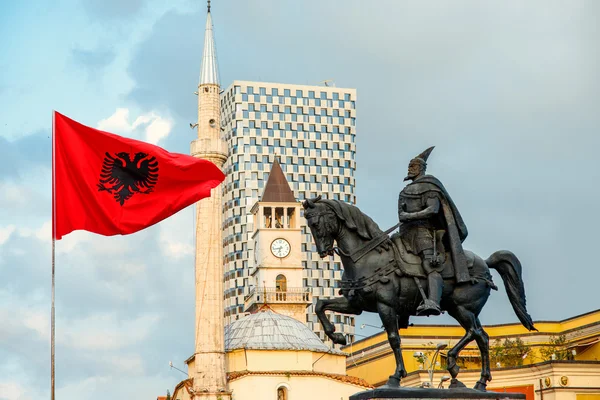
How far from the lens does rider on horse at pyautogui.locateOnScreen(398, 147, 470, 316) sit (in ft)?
52.3

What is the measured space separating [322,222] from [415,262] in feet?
4.92

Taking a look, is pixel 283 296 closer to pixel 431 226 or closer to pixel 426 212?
pixel 431 226

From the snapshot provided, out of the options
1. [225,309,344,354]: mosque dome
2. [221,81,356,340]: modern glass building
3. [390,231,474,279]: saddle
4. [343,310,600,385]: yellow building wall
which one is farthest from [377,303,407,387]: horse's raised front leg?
[221,81,356,340]: modern glass building

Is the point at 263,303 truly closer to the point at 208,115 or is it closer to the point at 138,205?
the point at 208,115

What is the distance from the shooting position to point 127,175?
1848 cm

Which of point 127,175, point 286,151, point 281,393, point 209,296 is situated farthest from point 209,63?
point 286,151

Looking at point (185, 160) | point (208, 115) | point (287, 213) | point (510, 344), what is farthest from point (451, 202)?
point (287, 213)

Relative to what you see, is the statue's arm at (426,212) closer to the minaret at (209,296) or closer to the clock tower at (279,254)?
the minaret at (209,296)

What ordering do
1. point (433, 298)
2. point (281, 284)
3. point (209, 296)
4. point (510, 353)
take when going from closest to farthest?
point (433, 298) → point (209, 296) → point (510, 353) → point (281, 284)

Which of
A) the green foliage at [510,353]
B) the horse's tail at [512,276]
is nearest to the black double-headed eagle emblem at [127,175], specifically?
the horse's tail at [512,276]

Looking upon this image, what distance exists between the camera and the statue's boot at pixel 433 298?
1552cm

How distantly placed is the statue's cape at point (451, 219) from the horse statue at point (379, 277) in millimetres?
162

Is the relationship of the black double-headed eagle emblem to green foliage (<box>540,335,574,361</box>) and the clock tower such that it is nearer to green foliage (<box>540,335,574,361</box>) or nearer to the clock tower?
green foliage (<box>540,335,574,361</box>)

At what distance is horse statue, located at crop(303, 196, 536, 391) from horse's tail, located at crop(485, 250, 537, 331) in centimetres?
66
